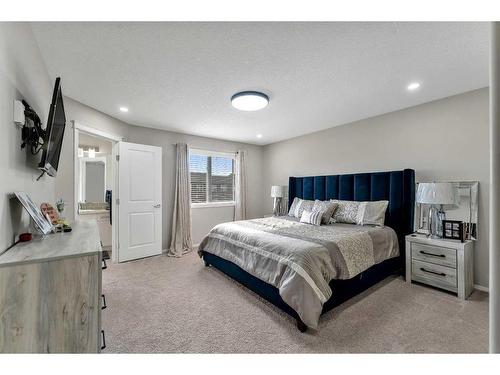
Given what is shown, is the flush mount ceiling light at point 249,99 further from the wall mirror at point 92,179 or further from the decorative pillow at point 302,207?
the wall mirror at point 92,179

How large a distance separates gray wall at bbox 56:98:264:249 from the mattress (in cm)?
170

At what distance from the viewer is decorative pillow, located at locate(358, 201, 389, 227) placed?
2.98 m

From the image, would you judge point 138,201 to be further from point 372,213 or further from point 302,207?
point 372,213

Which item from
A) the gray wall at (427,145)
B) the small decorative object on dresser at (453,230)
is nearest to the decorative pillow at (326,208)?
the gray wall at (427,145)

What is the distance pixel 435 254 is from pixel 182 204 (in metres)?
3.98

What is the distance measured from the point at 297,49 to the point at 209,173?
3529 mm

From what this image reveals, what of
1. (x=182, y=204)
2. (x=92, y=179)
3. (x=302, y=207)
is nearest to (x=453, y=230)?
(x=302, y=207)

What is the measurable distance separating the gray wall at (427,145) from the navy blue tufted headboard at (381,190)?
0.21 m

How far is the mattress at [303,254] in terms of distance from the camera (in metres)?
1.78

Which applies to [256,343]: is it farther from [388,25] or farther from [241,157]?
[241,157]

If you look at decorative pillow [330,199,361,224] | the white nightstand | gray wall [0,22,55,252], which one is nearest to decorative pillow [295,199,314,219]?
decorative pillow [330,199,361,224]

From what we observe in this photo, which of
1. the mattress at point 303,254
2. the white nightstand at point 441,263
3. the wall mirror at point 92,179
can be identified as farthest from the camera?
the wall mirror at point 92,179

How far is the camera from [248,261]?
235 centimetres
